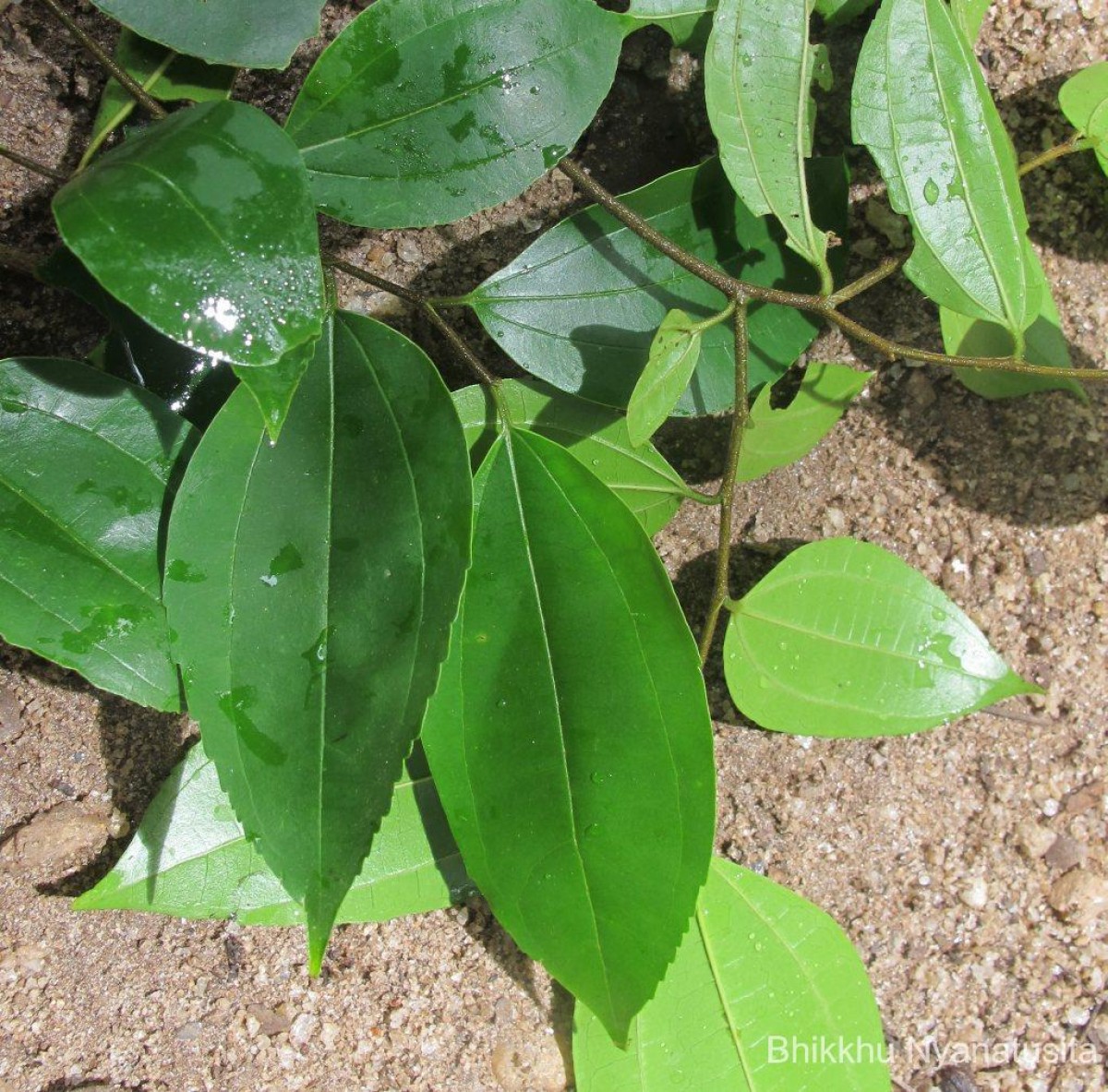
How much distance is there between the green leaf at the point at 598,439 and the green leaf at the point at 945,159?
0.30 metres

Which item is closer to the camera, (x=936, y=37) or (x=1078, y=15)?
(x=936, y=37)

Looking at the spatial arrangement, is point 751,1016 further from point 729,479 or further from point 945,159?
point 945,159

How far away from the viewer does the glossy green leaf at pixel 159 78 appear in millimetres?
983

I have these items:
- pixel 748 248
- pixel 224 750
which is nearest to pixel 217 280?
pixel 224 750

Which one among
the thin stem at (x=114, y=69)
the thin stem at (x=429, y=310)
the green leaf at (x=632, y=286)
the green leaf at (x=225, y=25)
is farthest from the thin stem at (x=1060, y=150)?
the thin stem at (x=114, y=69)

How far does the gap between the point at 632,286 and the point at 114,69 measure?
51 centimetres

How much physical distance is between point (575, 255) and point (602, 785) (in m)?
0.50

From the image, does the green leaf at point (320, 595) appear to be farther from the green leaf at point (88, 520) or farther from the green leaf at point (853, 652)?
the green leaf at point (853, 652)

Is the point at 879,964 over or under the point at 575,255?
under

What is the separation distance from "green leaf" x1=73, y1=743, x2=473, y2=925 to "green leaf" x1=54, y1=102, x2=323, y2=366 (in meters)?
0.50

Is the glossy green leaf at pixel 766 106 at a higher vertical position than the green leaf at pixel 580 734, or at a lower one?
higher

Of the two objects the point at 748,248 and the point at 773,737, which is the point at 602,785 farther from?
the point at 748,248

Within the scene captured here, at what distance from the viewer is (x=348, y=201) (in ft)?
2.98

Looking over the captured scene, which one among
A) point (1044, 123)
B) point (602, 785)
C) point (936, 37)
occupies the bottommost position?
point (602, 785)
